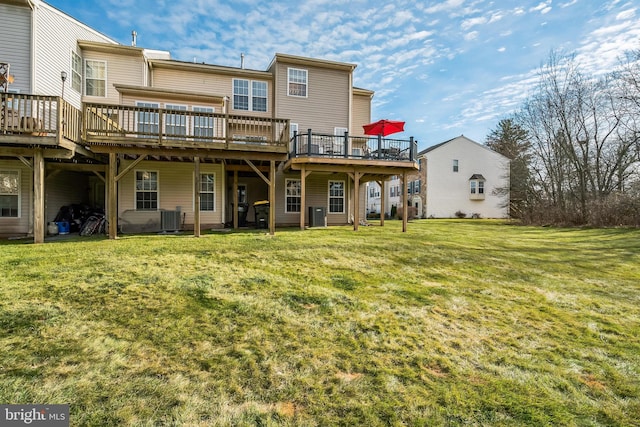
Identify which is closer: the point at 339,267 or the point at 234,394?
the point at 234,394

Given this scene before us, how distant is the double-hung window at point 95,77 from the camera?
41.5 ft

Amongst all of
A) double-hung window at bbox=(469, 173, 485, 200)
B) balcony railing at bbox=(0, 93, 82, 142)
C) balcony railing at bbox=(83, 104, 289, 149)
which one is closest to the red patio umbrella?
balcony railing at bbox=(83, 104, 289, 149)

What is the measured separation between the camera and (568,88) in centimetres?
2103

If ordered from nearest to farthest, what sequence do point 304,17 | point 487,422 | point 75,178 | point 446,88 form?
point 487,422 → point 304,17 → point 75,178 → point 446,88

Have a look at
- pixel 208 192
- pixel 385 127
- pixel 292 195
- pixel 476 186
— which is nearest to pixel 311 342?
pixel 208 192

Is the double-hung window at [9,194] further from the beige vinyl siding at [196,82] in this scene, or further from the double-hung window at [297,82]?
the double-hung window at [297,82]

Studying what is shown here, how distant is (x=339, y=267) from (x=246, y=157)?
5602mm

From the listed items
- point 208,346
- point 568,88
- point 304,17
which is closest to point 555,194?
point 568,88

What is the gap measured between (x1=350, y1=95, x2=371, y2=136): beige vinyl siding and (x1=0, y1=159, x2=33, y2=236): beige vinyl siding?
13.6m

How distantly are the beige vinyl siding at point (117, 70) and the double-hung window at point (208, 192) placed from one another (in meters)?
4.89

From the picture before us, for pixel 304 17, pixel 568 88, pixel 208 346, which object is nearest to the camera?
pixel 208 346

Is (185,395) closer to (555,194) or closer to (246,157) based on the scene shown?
(246,157)

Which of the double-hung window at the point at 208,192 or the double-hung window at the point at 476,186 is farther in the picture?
the double-hung window at the point at 476,186

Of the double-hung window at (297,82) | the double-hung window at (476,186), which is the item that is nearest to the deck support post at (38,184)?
the double-hung window at (297,82)
